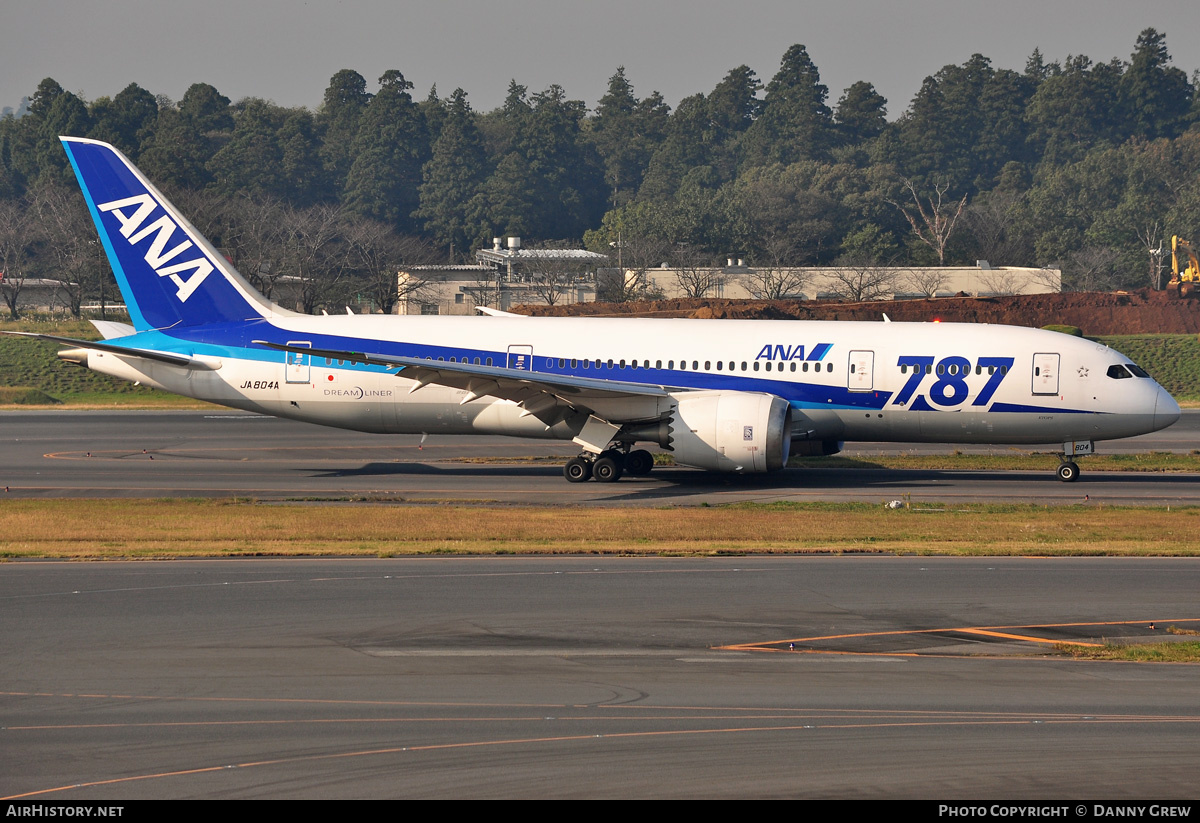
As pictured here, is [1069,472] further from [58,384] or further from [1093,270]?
[1093,270]

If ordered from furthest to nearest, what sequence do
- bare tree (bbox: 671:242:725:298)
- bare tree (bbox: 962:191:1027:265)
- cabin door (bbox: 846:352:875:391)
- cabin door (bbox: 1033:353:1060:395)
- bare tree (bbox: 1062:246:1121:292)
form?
bare tree (bbox: 962:191:1027:265) → bare tree (bbox: 1062:246:1121:292) → bare tree (bbox: 671:242:725:298) → cabin door (bbox: 846:352:875:391) → cabin door (bbox: 1033:353:1060:395)

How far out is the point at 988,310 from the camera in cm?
8644

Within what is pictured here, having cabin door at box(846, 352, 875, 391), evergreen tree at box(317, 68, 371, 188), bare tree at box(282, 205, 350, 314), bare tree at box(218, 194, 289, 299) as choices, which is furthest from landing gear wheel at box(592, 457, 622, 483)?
evergreen tree at box(317, 68, 371, 188)

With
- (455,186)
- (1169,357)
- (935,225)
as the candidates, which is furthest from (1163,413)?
(455,186)

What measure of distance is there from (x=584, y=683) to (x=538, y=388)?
18.5 m

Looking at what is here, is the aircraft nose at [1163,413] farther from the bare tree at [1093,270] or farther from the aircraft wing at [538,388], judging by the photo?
the bare tree at [1093,270]

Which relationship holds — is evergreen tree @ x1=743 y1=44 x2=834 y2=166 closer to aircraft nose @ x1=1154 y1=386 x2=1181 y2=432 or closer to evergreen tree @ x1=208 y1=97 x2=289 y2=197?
evergreen tree @ x1=208 y1=97 x2=289 y2=197

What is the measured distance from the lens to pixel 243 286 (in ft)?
123

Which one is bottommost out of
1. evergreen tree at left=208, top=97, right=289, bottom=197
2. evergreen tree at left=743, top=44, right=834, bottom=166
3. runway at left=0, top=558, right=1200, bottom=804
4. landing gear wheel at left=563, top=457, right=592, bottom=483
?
runway at left=0, top=558, right=1200, bottom=804

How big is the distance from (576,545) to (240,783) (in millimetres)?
13395

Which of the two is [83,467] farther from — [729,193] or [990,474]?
[729,193]

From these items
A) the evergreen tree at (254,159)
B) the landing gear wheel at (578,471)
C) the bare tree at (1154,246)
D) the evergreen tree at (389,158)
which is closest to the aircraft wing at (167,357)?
the landing gear wheel at (578,471)

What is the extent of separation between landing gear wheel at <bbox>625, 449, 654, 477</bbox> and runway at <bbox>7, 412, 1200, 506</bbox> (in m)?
0.34

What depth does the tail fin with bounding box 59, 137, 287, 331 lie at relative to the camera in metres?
36.2
